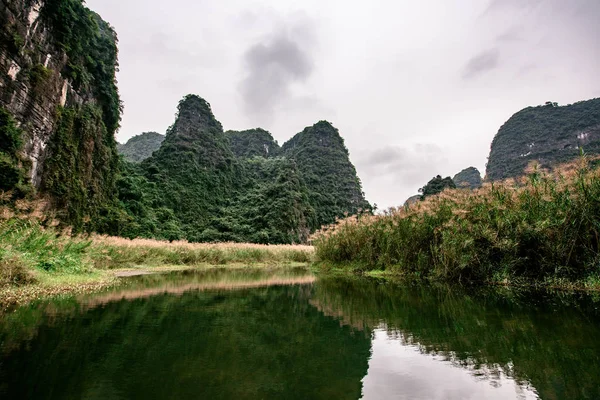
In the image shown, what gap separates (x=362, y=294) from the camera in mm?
6867

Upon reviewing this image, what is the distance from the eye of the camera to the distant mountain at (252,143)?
277 ft

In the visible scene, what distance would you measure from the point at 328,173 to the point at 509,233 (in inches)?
2526

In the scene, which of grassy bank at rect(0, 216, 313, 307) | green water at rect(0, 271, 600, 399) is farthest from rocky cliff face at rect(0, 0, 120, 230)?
green water at rect(0, 271, 600, 399)

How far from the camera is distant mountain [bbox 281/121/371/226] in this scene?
58.1m

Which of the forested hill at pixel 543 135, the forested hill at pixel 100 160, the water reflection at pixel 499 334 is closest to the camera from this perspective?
the water reflection at pixel 499 334

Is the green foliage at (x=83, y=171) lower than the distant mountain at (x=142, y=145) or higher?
lower

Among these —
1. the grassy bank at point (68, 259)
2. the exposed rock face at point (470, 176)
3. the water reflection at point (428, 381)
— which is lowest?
the water reflection at point (428, 381)

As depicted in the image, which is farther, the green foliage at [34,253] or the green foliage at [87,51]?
the green foliage at [87,51]

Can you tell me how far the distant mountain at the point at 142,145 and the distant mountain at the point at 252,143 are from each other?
17825 mm

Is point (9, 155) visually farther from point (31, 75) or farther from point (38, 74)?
point (38, 74)

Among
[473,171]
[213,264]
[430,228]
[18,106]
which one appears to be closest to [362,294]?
[430,228]

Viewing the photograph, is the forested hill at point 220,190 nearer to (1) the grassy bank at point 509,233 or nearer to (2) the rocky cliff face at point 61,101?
(2) the rocky cliff face at point 61,101

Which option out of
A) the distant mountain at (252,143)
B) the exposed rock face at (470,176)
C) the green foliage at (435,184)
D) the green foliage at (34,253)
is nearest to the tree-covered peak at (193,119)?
the distant mountain at (252,143)

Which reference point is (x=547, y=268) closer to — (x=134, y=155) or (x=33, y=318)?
(x=33, y=318)
